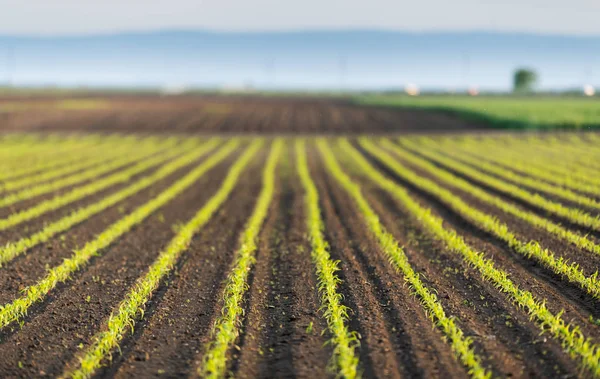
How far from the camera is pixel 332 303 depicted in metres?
8.61

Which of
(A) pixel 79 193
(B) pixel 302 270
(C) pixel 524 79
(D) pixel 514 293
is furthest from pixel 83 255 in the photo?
(C) pixel 524 79

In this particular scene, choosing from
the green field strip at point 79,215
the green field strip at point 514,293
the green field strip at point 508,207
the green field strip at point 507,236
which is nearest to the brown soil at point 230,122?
the green field strip at point 508,207

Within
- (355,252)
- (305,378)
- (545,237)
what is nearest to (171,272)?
(355,252)

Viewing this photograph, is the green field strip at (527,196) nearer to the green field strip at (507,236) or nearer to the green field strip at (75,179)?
the green field strip at (507,236)

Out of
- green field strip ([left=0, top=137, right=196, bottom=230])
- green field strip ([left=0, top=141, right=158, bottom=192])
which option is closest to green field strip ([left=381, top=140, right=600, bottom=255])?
green field strip ([left=0, top=137, right=196, bottom=230])

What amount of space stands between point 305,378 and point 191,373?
1457 mm

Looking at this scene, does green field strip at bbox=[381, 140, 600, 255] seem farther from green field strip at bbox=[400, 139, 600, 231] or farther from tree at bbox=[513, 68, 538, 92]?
tree at bbox=[513, 68, 538, 92]

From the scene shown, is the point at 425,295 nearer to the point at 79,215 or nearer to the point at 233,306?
the point at 233,306

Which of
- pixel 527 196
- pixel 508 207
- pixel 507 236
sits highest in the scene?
pixel 527 196

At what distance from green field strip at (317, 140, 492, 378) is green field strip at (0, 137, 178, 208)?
1094 cm

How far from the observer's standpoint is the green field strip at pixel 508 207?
1208cm

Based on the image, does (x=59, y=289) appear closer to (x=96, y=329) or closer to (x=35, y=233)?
(x=96, y=329)

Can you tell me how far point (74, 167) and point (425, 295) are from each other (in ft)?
67.7

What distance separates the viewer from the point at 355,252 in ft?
39.1
